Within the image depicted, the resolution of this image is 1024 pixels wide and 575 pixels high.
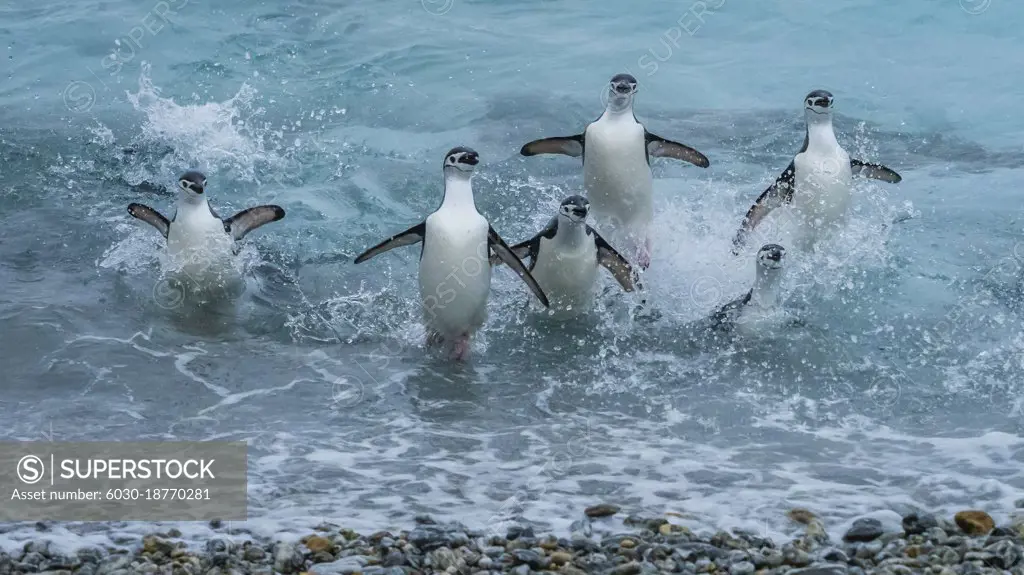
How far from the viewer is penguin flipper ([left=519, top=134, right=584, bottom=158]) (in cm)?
857

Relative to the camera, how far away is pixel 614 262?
7.75 metres

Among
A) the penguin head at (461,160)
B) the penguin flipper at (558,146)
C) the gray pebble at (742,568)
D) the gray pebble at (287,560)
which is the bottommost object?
the gray pebble at (742,568)

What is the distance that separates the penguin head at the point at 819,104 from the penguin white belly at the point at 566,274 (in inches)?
74.9

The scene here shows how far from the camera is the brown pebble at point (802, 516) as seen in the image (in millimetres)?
5164

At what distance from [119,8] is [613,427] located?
11.0 m

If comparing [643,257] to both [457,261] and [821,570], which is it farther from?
[821,570]

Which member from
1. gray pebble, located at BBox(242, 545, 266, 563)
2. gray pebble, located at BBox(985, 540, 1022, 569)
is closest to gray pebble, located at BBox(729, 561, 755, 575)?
gray pebble, located at BBox(985, 540, 1022, 569)

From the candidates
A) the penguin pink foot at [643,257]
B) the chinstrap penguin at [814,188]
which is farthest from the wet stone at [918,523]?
the penguin pink foot at [643,257]

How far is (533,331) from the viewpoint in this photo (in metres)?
7.66

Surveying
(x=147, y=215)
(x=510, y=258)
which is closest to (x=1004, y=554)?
(x=510, y=258)

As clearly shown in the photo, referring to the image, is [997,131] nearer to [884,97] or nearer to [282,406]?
[884,97]

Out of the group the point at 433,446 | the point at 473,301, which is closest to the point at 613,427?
the point at 433,446

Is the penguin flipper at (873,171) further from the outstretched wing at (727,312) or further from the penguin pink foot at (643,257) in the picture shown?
the outstretched wing at (727,312)

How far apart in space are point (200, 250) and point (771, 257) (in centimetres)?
339
